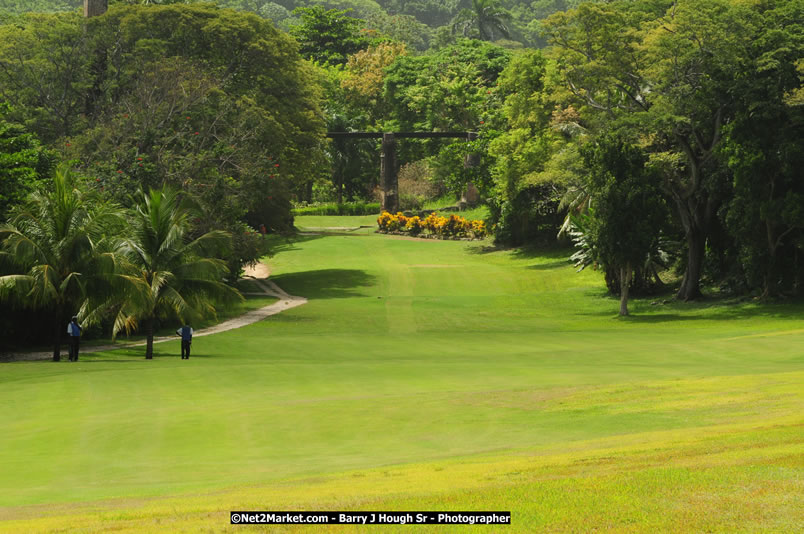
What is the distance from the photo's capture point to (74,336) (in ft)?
106

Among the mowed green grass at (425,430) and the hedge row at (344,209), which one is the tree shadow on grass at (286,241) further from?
the mowed green grass at (425,430)

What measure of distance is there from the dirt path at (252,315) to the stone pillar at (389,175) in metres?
23.7

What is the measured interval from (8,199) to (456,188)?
172 ft

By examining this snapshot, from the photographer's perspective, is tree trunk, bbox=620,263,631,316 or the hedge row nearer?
tree trunk, bbox=620,263,631,316

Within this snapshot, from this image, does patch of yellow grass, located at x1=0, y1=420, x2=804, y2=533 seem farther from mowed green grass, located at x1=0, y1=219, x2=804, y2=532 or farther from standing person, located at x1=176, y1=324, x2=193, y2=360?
standing person, located at x1=176, y1=324, x2=193, y2=360

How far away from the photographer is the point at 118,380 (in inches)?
984

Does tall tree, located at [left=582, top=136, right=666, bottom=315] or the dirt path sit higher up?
tall tree, located at [left=582, top=136, right=666, bottom=315]

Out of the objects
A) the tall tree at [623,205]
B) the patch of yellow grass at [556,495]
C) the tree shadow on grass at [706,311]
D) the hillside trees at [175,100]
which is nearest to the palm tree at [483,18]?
the hillside trees at [175,100]

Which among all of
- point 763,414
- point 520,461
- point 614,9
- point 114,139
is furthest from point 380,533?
point 614,9

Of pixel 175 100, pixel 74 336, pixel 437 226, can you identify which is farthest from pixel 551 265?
pixel 74 336

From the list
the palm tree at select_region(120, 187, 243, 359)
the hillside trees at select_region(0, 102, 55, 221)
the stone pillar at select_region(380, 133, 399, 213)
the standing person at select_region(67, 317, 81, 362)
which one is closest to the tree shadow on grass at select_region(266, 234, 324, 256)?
the stone pillar at select_region(380, 133, 399, 213)

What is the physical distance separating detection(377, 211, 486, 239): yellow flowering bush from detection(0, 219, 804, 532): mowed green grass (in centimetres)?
4480

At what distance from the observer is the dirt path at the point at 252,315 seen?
35594 mm

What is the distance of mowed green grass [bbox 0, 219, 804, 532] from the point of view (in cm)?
1025
